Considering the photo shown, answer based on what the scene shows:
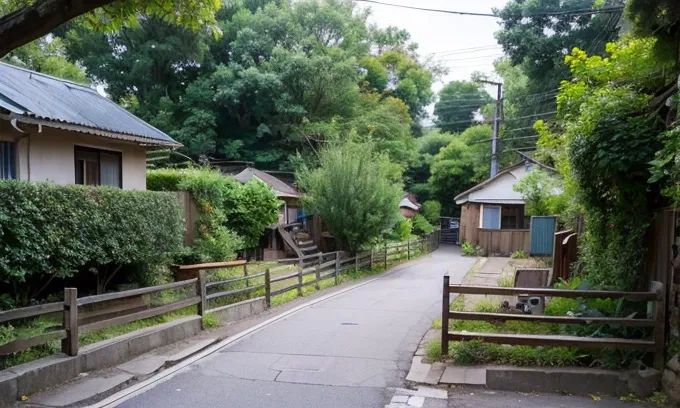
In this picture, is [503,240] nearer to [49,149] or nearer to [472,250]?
[472,250]

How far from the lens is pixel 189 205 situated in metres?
15.0

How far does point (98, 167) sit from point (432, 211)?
3290 cm

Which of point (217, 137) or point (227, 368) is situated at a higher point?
point (217, 137)

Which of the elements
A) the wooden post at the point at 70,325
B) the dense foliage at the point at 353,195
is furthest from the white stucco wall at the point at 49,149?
the dense foliage at the point at 353,195

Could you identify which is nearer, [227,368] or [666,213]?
[666,213]

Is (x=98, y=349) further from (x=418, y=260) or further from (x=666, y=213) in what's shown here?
(x=418, y=260)

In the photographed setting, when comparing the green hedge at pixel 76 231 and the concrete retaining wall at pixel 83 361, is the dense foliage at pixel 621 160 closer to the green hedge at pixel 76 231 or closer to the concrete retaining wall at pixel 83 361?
the concrete retaining wall at pixel 83 361

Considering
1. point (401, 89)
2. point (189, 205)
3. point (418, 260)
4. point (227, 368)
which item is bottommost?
point (418, 260)

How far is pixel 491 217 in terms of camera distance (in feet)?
102

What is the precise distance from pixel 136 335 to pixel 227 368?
1.61 metres

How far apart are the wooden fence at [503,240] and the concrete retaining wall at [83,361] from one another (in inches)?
902

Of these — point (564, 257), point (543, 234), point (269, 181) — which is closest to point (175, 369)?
point (564, 257)

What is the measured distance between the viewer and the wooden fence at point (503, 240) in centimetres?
2800

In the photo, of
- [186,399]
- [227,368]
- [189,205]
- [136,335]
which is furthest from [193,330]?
[189,205]
